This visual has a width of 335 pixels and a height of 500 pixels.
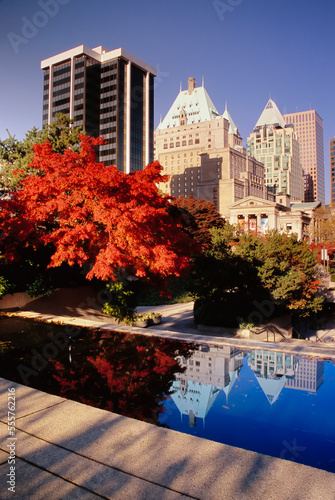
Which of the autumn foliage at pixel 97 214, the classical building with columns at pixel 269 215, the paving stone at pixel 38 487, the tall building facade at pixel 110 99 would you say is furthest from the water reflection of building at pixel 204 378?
the tall building facade at pixel 110 99

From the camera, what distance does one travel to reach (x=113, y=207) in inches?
520

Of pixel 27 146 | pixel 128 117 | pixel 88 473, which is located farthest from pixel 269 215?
pixel 88 473

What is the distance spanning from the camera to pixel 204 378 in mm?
8047

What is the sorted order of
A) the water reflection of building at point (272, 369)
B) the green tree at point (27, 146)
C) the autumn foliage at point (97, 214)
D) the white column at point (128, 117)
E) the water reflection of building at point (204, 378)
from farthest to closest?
the white column at point (128, 117), the green tree at point (27, 146), the autumn foliage at point (97, 214), the water reflection of building at point (272, 369), the water reflection of building at point (204, 378)

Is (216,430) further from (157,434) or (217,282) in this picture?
(217,282)

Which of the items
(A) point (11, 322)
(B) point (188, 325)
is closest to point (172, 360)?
(A) point (11, 322)

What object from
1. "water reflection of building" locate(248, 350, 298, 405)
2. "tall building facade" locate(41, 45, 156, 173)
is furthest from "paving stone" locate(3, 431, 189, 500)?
"tall building facade" locate(41, 45, 156, 173)

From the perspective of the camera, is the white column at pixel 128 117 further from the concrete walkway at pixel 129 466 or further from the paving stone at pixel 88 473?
the paving stone at pixel 88 473

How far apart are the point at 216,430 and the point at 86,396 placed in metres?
2.50

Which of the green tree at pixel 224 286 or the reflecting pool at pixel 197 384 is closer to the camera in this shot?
the reflecting pool at pixel 197 384

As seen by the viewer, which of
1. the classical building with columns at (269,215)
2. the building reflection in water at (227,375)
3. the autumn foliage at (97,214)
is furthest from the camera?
the classical building with columns at (269,215)

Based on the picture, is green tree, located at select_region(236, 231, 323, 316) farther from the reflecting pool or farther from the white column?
the white column

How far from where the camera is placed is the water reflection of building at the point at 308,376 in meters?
7.98

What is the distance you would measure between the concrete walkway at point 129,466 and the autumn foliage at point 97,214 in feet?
24.9
